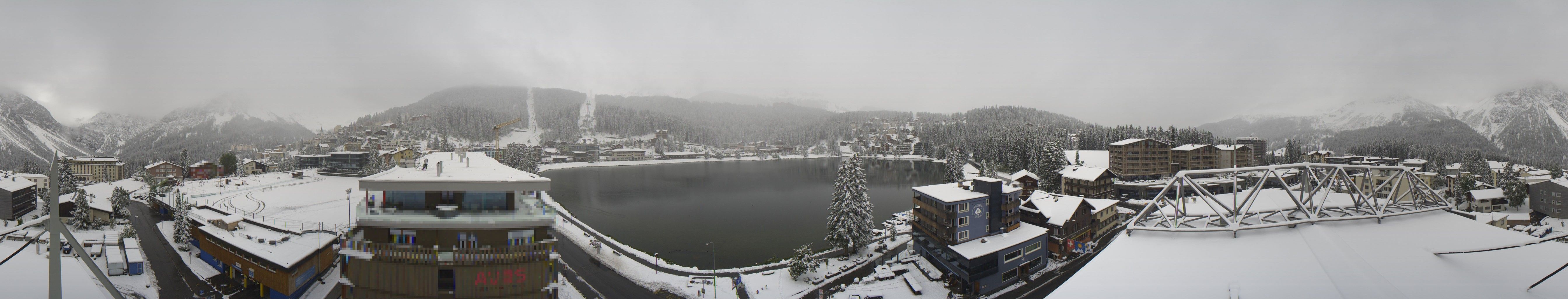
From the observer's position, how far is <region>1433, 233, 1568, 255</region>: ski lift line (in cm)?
274

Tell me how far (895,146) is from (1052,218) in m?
56.9

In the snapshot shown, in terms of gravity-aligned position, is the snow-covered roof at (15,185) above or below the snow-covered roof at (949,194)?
above

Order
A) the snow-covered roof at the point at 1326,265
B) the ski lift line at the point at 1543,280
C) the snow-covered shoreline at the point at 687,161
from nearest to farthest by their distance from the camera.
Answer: the ski lift line at the point at 1543,280, the snow-covered roof at the point at 1326,265, the snow-covered shoreline at the point at 687,161

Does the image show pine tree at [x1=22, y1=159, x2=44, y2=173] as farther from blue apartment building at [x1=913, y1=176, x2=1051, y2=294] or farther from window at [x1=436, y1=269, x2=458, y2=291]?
blue apartment building at [x1=913, y1=176, x2=1051, y2=294]

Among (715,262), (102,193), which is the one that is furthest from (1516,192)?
(102,193)

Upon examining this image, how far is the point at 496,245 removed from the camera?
374 centimetres

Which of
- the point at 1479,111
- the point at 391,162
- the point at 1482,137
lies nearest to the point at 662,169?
the point at 391,162

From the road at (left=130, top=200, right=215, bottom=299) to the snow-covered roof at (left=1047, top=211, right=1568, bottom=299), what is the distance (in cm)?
1526

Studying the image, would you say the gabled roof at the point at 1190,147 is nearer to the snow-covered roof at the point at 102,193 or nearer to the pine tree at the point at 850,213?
the pine tree at the point at 850,213

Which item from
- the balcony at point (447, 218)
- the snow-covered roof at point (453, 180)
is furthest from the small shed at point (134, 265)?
the balcony at point (447, 218)

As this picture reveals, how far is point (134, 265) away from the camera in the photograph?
400 inches

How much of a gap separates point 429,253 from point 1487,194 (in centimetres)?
3354

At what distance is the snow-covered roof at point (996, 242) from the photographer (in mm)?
10461

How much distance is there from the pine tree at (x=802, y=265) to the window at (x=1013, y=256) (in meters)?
4.57
